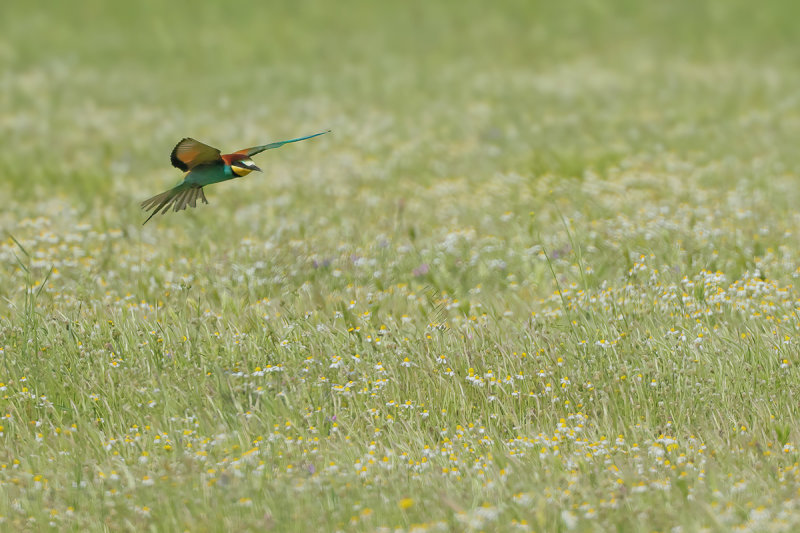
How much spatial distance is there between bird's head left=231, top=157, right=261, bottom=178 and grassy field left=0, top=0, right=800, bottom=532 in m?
1.10

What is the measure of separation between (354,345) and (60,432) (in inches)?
65.8

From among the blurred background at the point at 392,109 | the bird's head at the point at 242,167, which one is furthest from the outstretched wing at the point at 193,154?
the blurred background at the point at 392,109

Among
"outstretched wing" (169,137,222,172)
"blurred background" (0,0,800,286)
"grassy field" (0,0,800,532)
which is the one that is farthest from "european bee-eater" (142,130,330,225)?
"blurred background" (0,0,800,286)

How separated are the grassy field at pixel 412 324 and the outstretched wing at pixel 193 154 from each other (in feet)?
3.75

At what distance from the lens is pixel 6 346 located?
Answer: 5.55 m

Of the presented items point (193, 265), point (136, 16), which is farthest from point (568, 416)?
point (136, 16)

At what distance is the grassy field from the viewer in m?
4.12

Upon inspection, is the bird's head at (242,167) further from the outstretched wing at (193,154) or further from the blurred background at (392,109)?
the blurred background at (392,109)

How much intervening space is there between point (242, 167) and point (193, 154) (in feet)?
0.97

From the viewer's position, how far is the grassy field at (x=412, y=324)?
13.5ft

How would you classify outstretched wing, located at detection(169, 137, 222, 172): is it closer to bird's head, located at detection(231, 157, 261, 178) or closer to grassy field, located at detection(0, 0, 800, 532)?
bird's head, located at detection(231, 157, 261, 178)

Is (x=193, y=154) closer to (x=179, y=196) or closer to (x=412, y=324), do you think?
(x=179, y=196)

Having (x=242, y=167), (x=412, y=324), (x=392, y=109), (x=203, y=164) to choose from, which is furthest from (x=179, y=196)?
(x=392, y=109)

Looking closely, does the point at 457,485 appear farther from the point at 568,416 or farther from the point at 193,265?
the point at 193,265
